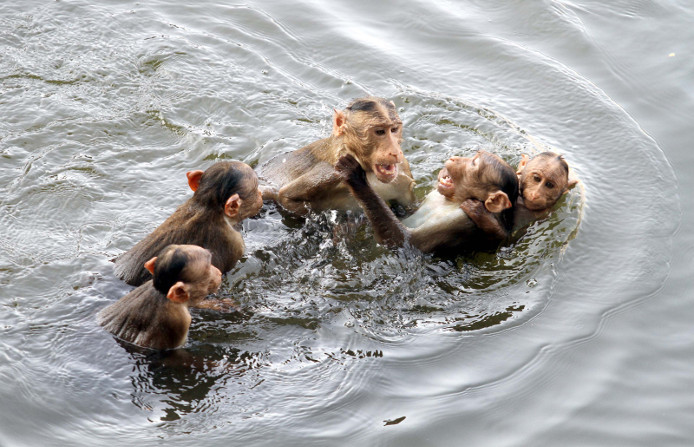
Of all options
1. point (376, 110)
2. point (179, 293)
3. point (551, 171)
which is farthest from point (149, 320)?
point (551, 171)

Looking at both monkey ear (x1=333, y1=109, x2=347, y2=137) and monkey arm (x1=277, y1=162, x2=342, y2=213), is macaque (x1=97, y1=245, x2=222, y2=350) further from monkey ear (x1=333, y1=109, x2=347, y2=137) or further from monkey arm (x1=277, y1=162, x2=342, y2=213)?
monkey ear (x1=333, y1=109, x2=347, y2=137)

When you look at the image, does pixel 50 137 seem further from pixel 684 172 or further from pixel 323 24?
pixel 684 172

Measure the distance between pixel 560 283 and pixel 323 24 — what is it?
5192 mm

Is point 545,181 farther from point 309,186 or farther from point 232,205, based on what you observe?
point 232,205

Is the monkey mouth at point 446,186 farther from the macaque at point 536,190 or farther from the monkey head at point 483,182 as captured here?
the macaque at point 536,190

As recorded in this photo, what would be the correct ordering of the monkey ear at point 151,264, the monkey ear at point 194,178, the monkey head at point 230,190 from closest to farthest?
1. the monkey ear at point 151,264
2. the monkey head at point 230,190
3. the monkey ear at point 194,178

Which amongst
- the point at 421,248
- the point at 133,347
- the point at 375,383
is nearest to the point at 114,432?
the point at 133,347

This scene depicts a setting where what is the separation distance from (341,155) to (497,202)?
1.42 m

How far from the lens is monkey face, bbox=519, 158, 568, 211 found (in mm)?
6898

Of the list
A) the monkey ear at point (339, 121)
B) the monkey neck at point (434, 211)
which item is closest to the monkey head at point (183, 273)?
the monkey ear at point (339, 121)

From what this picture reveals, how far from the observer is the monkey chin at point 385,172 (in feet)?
22.7

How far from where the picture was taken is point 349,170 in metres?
6.79

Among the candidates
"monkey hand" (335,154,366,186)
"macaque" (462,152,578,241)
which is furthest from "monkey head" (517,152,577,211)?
"monkey hand" (335,154,366,186)

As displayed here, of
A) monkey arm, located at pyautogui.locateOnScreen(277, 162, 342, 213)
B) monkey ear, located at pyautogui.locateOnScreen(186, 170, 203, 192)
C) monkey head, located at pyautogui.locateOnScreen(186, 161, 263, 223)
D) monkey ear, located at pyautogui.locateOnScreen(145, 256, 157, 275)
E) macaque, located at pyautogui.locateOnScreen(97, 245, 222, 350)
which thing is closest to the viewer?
macaque, located at pyautogui.locateOnScreen(97, 245, 222, 350)
